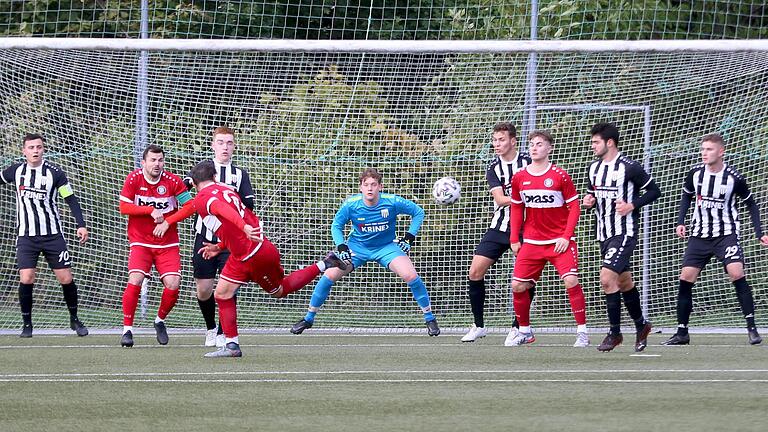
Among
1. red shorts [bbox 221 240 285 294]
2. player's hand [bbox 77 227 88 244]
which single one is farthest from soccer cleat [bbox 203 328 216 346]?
red shorts [bbox 221 240 285 294]

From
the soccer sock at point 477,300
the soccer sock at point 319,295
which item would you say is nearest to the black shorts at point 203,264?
the soccer sock at point 319,295

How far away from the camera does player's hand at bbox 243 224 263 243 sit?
805cm

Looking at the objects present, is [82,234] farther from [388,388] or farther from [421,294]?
[388,388]

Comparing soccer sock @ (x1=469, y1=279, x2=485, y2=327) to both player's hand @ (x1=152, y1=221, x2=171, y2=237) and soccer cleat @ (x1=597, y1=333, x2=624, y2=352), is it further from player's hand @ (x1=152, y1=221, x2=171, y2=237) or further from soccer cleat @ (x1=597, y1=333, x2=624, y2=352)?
player's hand @ (x1=152, y1=221, x2=171, y2=237)

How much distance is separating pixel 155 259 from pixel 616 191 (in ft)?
11.9

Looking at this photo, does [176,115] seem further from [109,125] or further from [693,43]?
[693,43]

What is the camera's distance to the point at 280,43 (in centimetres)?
1075

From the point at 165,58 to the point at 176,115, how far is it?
1.77 ft

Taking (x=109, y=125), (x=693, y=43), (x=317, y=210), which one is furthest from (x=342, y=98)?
(x=693, y=43)

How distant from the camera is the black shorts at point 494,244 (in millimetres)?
10117

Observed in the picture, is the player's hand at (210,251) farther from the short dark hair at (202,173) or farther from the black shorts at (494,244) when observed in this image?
the black shorts at (494,244)

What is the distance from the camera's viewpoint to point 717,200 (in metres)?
9.73

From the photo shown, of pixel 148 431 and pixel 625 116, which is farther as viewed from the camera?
pixel 625 116

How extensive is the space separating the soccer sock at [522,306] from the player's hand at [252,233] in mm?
2240
